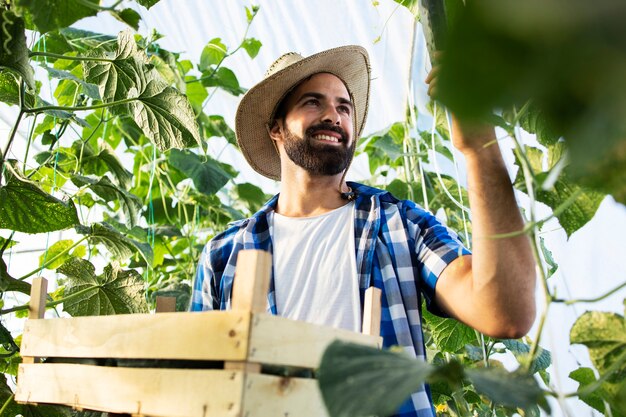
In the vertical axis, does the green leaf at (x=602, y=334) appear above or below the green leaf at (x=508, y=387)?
above

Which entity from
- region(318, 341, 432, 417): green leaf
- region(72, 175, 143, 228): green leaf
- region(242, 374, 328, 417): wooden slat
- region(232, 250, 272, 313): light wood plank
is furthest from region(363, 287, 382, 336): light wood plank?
region(72, 175, 143, 228): green leaf

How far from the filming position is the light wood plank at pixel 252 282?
1.73ft

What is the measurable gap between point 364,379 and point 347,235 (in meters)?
0.92

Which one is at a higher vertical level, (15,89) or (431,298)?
(15,89)

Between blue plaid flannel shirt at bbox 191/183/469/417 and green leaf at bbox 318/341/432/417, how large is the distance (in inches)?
27.3

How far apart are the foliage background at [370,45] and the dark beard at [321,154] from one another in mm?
448

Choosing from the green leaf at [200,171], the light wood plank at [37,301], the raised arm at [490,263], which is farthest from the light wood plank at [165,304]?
the green leaf at [200,171]

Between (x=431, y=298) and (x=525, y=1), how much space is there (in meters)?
1.02

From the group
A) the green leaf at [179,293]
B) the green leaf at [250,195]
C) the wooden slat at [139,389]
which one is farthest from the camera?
the green leaf at [250,195]

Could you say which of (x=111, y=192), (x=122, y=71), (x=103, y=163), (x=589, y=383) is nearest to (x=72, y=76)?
(x=122, y=71)

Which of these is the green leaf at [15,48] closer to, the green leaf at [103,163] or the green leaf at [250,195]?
the green leaf at [103,163]

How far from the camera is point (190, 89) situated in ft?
7.63

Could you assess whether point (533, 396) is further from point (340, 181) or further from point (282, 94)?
point (282, 94)

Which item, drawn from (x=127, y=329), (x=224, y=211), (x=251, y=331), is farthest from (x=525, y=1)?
(x=224, y=211)
